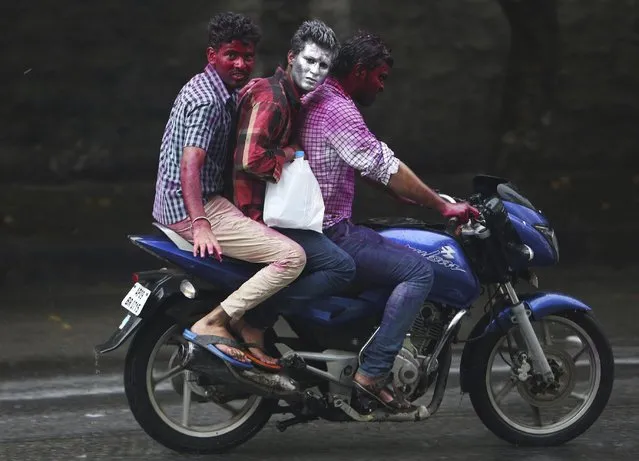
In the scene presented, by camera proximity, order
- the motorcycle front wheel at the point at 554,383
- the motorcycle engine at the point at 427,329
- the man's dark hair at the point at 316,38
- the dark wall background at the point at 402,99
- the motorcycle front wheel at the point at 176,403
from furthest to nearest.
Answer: the dark wall background at the point at 402,99
the motorcycle front wheel at the point at 554,383
the motorcycle engine at the point at 427,329
the motorcycle front wheel at the point at 176,403
the man's dark hair at the point at 316,38

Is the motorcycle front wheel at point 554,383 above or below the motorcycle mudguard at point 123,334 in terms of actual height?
below

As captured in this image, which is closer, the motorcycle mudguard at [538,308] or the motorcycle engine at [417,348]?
the motorcycle engine at [417,348]

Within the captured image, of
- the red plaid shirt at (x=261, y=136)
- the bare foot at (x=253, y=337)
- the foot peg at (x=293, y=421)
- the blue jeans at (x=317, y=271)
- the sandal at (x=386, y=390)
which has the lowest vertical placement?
the foot peg at (x=293, y=421)

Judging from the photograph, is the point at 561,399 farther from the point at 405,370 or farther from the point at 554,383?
the point at 405,370

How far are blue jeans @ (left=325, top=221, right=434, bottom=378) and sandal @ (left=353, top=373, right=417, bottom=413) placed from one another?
5cm

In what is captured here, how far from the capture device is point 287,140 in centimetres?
524

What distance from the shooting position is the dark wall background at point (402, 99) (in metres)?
10.4

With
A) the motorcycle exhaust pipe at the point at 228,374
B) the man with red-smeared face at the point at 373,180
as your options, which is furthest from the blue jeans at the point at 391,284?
the motorcycle exhaust pipe at the point at 228,374

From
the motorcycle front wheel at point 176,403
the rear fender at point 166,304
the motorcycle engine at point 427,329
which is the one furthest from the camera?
the motorcycle engine at point 427,329

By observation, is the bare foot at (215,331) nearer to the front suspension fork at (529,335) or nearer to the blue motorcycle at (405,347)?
the blue motorcycle at (405,347)

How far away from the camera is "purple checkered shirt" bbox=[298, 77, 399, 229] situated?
17.0 ft

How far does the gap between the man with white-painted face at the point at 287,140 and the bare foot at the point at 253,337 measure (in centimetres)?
12

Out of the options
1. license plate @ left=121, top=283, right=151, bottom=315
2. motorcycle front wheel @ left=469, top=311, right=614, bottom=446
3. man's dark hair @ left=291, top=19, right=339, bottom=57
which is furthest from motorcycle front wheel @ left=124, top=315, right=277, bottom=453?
man's dark hair @ left=291, top=19, right=339, bottom=57

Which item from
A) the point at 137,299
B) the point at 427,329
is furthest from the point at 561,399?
the point at 137,299
